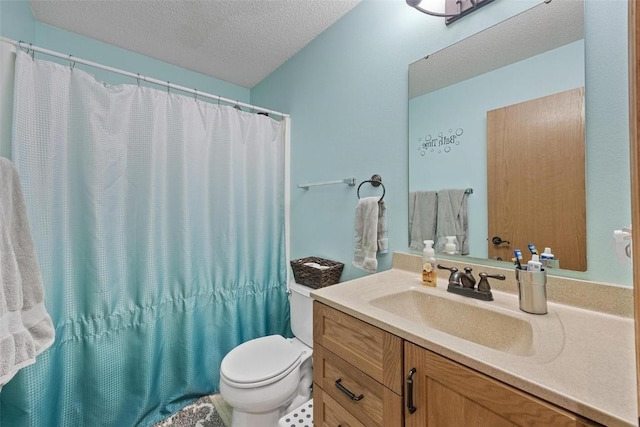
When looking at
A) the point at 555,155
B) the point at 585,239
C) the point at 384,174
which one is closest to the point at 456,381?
the point at 585,239

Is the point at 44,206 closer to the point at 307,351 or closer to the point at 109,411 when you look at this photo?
the point at 109,411

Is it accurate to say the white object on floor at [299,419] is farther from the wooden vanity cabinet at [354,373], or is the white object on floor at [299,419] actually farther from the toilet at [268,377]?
the wooden vanity cabinet at [354,373]

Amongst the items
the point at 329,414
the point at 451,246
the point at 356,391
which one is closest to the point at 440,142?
the point at 451,246

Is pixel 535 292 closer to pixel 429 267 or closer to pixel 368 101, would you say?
pixel 429 267

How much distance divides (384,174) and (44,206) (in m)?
1.65

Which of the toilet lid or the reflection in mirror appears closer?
the reflection in mirror

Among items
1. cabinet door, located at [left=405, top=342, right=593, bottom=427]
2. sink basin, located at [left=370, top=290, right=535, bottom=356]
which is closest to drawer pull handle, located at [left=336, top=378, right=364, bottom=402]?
cabinet door, located at [left=405, top=342, right=593, bottom=427]

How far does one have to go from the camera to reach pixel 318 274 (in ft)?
5.12

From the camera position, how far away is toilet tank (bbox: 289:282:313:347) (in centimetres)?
160

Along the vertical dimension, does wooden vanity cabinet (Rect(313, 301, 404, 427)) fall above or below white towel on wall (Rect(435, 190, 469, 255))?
below

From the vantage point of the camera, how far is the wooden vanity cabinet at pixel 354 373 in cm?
75

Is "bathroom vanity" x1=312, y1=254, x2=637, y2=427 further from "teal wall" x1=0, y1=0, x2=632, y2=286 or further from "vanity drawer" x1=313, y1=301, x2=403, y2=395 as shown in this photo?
"teal wall" x1=0, y1=0, x2=632, y2=286

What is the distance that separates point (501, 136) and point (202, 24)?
1836 millimetres

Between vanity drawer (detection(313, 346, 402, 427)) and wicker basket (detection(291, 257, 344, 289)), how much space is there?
0.55 metres
